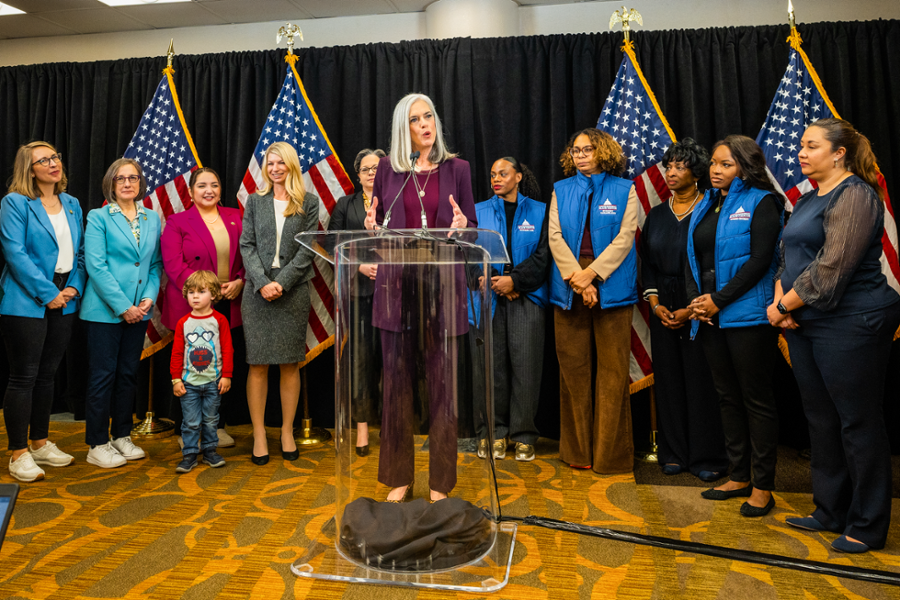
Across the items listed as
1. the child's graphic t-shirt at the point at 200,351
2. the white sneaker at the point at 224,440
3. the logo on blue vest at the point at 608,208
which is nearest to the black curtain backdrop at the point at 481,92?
the white sneaker at the point at 224,440

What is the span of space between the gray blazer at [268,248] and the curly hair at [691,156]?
79.3 inches

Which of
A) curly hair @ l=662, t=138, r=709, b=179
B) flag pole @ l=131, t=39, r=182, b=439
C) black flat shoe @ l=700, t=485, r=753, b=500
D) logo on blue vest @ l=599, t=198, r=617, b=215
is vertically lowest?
black flat shoe @ l=700, t=485, r=753, b=500

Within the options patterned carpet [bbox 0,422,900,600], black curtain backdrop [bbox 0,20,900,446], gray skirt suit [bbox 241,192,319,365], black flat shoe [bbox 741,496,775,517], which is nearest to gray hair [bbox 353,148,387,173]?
black curtain backdrop [bbox 0,20,900,446]

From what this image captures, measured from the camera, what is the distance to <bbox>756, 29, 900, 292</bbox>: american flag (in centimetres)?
348

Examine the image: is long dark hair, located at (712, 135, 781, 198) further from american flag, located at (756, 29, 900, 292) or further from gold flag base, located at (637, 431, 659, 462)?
gold flag base, located at (637, 431, 659, 462)

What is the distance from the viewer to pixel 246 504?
2625 millimetres

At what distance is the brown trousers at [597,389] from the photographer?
10.2 ft

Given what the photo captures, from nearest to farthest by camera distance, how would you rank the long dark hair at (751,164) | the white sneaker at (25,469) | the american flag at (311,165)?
the long dark hair at (751,164)
the white sneaker at (25,469)
the american flag at (311,165)

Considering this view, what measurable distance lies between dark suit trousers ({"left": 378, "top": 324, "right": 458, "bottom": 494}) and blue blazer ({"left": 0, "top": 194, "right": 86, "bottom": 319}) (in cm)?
224

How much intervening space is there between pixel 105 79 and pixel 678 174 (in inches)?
164

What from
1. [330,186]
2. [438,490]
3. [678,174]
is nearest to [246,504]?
[438,490]

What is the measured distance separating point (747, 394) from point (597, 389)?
81 centimetres

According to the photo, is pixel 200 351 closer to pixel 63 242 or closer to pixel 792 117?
pixel 63 242

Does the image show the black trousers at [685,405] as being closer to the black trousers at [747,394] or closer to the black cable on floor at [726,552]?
the black trousers at [747,394]
